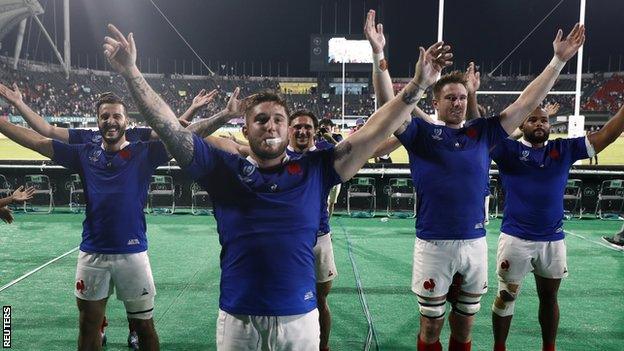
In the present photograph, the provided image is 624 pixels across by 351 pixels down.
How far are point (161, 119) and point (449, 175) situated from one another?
219 centimetres

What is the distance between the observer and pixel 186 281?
23.3ft

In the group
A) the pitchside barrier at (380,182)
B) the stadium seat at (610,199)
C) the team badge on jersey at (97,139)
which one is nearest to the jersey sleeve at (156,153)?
the team badge on jersey at (97,139)

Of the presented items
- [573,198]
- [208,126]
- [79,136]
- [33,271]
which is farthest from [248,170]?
[573,198]

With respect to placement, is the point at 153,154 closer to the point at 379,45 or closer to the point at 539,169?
the point at 379,45

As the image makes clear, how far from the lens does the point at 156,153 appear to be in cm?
384

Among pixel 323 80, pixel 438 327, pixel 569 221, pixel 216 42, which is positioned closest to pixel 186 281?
pixel 438 327

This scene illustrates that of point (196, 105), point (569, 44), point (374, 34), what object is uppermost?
point (569, 44)

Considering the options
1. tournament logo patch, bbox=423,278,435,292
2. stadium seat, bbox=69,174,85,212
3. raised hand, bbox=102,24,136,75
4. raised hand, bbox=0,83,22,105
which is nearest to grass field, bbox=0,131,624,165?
stadium seat, bbox=69,174,85,212

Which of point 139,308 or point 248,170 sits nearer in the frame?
point 248,170

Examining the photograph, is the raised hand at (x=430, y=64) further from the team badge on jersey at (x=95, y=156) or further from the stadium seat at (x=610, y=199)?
the stadium seat at (x=610, y=199)

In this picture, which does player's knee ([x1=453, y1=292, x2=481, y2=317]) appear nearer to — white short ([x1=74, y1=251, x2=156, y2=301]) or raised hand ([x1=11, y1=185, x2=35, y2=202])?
white short ([x1=74, y1=251, x2=156, y2=301])

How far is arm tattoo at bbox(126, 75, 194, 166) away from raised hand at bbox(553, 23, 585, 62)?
272 centimetres

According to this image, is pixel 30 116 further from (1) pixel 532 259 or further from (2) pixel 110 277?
(1) pixel 532 259

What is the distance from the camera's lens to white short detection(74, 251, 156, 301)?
367cm
